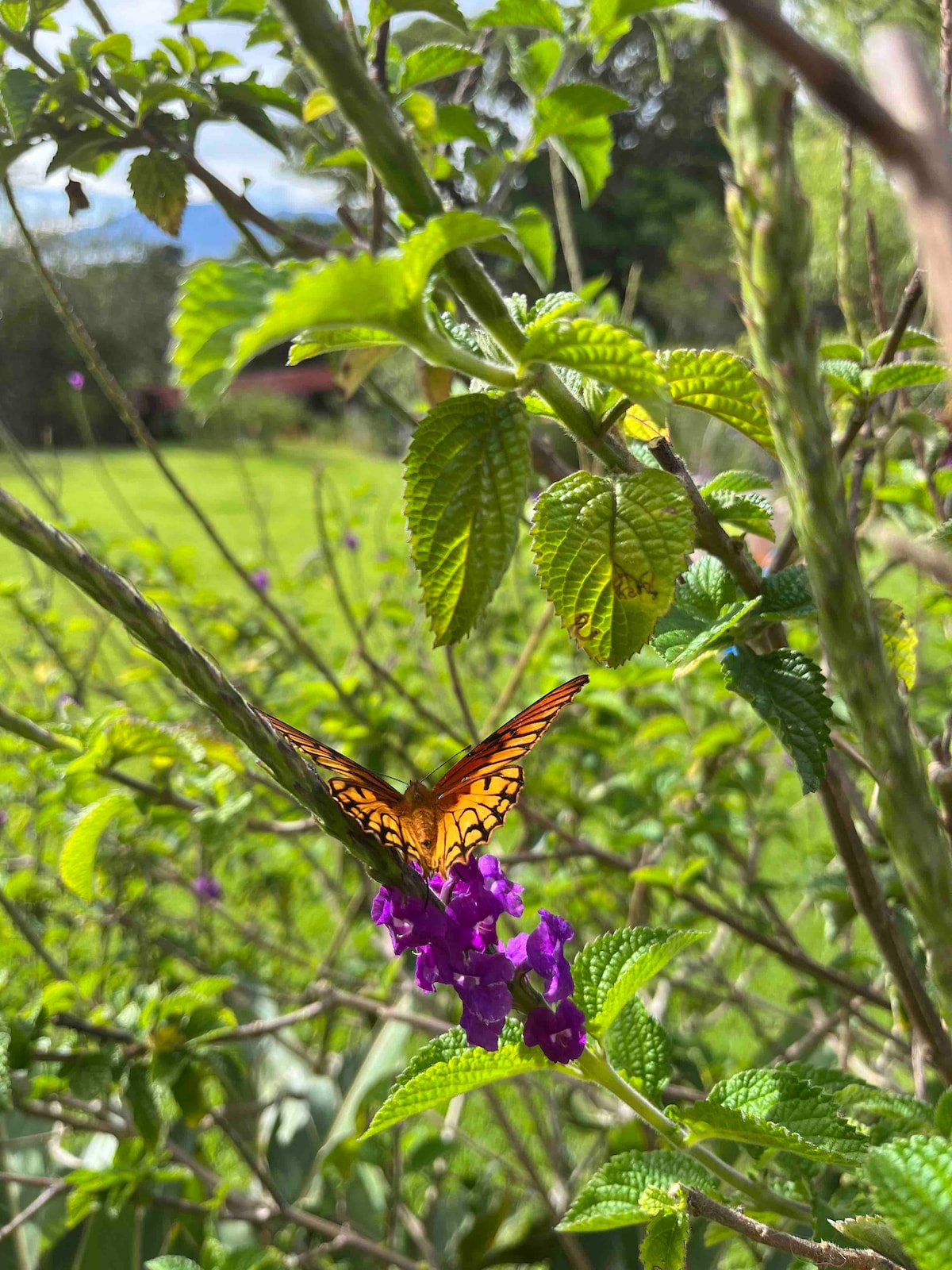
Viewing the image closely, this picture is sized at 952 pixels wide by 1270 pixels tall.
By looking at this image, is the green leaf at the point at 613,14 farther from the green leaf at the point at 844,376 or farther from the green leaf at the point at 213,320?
the green leaf at the point at 213,320

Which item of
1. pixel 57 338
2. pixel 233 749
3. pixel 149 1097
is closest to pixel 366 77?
pixel 233 749

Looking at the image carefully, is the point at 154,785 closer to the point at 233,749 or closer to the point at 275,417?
the point at 233,749

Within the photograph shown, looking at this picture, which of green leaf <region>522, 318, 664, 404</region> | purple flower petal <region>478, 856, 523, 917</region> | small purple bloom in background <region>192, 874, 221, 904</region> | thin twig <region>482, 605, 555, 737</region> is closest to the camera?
green leaf <region>522, 318, 664, 404</region>

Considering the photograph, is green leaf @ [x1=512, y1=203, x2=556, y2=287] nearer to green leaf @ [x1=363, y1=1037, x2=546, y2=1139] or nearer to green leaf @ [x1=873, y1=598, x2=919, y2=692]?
green leaf @ [x1=873, y1=598, x2=919, y2=692]

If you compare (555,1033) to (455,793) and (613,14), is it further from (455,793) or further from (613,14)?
(613,14)

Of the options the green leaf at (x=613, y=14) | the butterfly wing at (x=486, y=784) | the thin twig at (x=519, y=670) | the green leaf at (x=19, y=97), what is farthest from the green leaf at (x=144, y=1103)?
the green leaf at (x=613, y=14)

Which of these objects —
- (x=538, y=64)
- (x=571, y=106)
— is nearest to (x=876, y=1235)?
(x=571, y=106)

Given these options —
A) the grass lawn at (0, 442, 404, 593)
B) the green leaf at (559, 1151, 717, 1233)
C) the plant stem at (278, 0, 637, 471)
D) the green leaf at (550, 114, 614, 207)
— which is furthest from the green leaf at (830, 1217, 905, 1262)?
the grass lawn at (0, 442, 404, 593)
